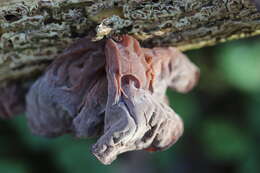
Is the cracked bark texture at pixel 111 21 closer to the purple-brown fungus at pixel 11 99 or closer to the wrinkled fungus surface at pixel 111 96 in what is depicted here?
the wrinkled fungus surface at pixel 111 96

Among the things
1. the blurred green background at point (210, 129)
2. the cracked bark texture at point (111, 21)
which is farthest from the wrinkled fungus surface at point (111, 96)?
the blurred green background at point (210, 129)

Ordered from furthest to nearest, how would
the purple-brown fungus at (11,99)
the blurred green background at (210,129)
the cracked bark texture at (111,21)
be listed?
the blurred green background at (210,129)
the purple-brown fungus at (11,99)
the cracked bark texture at (111,21)

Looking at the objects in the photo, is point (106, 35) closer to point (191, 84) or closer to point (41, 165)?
point (191, 84)

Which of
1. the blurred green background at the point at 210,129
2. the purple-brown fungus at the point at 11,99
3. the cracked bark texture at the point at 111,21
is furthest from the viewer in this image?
the blurred green background at the point at 210,129

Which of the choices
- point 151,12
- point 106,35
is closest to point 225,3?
point 151,12

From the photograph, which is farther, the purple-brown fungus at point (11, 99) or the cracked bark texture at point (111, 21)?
the purple-brown fungus at point (11, 99)

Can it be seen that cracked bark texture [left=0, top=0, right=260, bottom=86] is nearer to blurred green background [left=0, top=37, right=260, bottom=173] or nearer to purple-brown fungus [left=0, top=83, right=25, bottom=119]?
purple-brown fungus [left=0, top=83, right=25, bottom=119]

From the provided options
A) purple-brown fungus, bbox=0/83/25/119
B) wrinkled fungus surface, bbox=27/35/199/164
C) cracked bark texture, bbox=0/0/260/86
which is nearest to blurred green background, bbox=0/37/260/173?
purple-brown fungus, bbox=0/83/25/119
